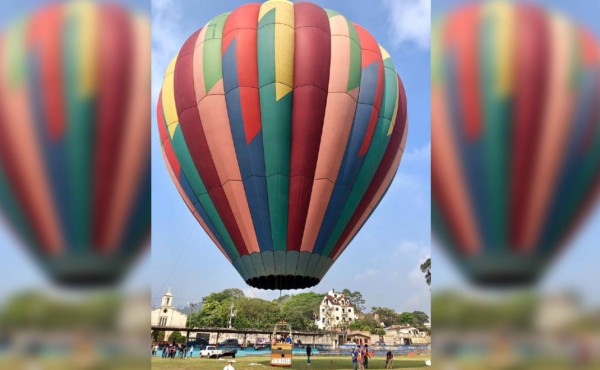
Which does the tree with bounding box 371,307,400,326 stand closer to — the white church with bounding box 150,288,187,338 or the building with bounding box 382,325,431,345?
the building with bounding box 382,325,431,345

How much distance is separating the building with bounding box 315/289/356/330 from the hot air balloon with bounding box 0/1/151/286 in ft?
232

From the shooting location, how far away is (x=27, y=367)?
1.12 meters

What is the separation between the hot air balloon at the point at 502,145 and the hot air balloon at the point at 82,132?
3.26 feet

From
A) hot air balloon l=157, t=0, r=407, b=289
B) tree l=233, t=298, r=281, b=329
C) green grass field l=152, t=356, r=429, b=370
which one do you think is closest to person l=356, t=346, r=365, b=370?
green grass field l=152, t=356, r=429, b=370

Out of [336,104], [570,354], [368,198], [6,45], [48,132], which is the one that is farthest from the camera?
[368,198]

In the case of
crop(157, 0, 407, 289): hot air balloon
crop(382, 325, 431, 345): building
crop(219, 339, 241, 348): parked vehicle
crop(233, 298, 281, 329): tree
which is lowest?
crop(219, 339, 241, 348): parked vehicle

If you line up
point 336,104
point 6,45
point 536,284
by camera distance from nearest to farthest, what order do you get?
1. point 536,284
2. point 6,45
3. point 336,104

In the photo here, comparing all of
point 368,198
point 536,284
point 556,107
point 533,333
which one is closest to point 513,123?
point 556,107

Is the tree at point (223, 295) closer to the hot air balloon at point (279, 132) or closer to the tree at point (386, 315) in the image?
the tree at point (386, 315)

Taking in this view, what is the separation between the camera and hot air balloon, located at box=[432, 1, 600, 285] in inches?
56.2

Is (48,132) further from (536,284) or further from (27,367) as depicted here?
(536,284)

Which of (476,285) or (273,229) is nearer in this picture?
(476,285)

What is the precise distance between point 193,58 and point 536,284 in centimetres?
1318

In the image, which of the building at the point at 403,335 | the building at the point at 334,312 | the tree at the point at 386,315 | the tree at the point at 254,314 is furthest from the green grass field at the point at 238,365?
the tree at the point at 386,315
